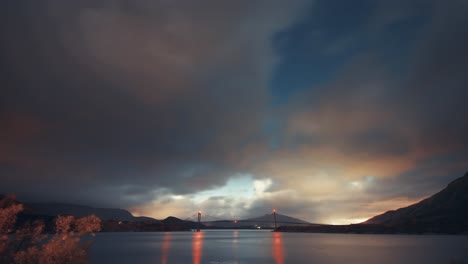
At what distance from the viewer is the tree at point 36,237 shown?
21.0m

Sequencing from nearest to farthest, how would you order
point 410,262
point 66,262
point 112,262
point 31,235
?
point 31,235
point 66,262
point 410,262
point 112,262

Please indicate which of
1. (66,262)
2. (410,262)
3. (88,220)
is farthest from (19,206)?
(410,262)

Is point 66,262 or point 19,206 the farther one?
point 66,262

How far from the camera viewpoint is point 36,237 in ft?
72.6

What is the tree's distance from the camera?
21000 mm

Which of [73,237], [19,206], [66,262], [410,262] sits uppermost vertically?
[19,206]

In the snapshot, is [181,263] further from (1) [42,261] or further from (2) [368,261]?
(1) [42,261]

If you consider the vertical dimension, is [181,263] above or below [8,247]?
below

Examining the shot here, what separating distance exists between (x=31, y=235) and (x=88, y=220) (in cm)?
381

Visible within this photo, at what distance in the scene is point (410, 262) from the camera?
71125 mm

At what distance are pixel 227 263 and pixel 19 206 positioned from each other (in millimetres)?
59596

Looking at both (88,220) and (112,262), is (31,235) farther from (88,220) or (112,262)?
(112,262)

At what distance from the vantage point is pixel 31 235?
22.2 m

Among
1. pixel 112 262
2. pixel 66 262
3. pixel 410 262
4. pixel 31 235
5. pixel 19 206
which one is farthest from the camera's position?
pixel 112 262
